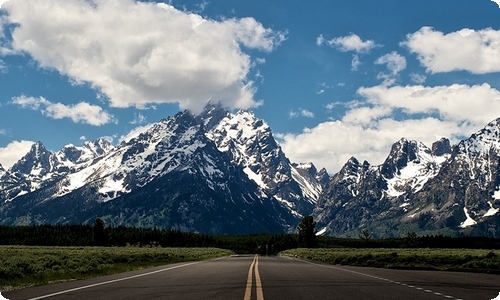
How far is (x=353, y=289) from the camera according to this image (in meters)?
23.2

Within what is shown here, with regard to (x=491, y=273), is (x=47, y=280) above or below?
above

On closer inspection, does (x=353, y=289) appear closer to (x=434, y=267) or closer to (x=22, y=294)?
(x=22, y=294)

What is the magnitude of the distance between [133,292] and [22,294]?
412 cm

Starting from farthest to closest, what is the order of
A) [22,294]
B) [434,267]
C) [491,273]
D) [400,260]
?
[400,260]
[434,267]
[491,273]
[22,294]

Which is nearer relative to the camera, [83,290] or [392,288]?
[83,290]

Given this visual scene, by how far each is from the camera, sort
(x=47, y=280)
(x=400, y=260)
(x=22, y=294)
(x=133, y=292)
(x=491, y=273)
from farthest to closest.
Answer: (x=400, y=260), (x=491, y=273), (x=47, y=280), (x=133, y=292), (x=22, y=294)

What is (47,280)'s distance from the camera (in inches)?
1081

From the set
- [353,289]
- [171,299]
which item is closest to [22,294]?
[171,299]

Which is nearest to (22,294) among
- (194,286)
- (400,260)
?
(194,286)

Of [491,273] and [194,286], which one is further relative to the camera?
[491,273]

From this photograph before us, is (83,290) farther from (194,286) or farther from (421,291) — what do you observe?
(421,291)

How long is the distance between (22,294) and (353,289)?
13522 mm

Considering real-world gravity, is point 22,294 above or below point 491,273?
above

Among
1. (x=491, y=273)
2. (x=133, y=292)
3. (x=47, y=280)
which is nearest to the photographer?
(x=133, y=292)
